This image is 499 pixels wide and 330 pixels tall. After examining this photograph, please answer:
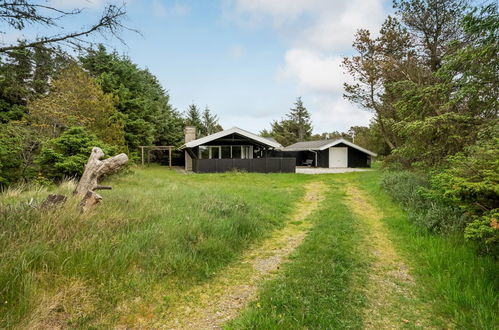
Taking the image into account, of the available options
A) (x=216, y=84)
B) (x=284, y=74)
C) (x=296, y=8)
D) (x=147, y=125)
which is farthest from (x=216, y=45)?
(x=147, y=125)

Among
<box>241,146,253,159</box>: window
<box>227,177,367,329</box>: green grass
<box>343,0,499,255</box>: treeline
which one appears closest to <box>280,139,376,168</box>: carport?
<box>241,146,253,159</box>: window

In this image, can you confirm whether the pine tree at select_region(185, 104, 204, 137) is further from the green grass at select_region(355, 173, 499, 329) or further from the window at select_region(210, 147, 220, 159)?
the green grass at select_region(355, 173, 499, 329)

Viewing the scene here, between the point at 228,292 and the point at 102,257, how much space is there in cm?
156

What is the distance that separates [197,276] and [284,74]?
16316 millimetres

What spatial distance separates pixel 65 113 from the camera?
1221cm

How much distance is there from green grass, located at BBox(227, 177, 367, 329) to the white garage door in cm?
2180

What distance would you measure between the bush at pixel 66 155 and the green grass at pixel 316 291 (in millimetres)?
8361

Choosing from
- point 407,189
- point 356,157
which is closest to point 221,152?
point 407,189

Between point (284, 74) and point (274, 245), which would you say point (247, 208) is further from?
point (284, 74)

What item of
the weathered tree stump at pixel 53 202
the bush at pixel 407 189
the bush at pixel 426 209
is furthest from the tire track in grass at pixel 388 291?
the weathered tree stump at pixel 53 202

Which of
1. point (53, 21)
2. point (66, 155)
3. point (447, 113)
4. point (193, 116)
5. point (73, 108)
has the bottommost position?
point (66, 155)

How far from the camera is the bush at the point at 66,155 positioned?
336 inches

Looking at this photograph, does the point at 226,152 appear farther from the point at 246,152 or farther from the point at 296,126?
the point at 296,126

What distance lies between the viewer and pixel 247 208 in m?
6.18
